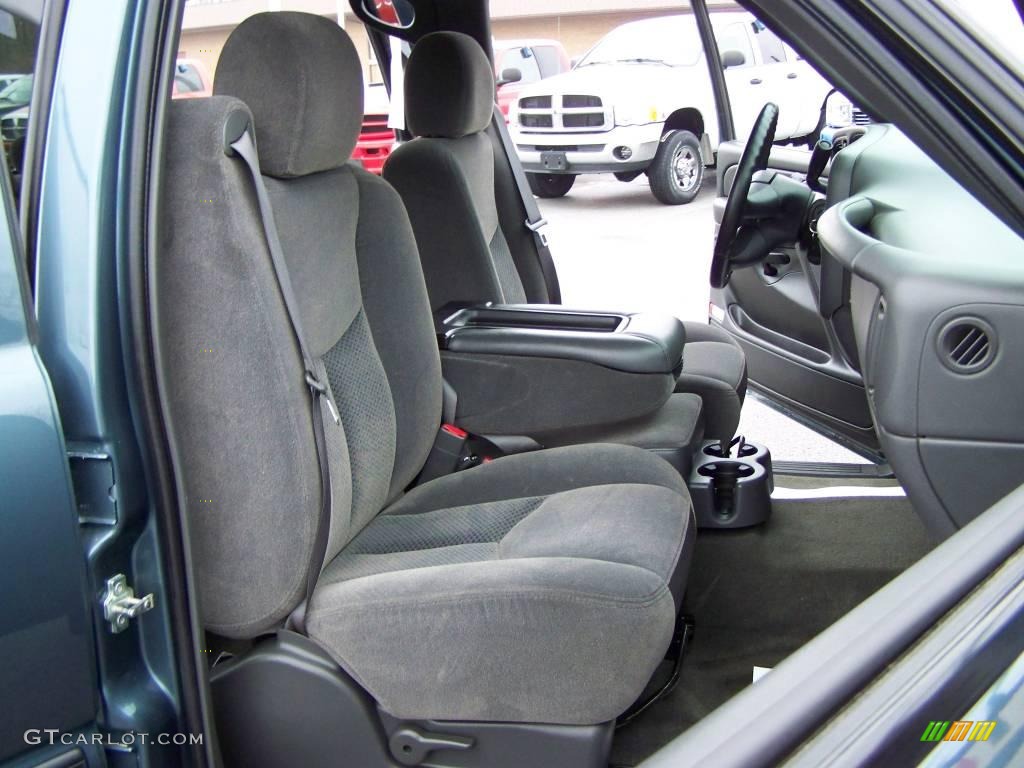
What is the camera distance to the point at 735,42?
162 inches

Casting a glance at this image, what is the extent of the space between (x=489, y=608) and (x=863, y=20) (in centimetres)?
83

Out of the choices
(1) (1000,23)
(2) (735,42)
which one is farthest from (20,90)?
(2) (735,42)

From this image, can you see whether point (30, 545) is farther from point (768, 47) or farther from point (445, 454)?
point (768, 47)

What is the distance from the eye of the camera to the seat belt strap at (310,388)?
142 cm

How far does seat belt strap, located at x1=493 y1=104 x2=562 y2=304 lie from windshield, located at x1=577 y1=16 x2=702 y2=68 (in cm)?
459

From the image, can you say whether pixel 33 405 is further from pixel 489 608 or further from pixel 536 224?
pixel 536 224

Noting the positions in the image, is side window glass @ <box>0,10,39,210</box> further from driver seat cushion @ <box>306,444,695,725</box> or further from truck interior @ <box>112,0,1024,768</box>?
driver seat cushion @ <box>306,444,695,725</box>

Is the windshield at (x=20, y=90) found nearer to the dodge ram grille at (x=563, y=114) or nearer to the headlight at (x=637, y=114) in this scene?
the headlight at (x=637, y=114)

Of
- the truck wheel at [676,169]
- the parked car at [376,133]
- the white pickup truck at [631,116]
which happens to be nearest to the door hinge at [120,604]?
the parked car at [376,133]

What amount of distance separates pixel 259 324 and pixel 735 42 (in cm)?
325

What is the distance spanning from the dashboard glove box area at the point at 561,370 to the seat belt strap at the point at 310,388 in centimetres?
93

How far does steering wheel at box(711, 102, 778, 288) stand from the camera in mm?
2389

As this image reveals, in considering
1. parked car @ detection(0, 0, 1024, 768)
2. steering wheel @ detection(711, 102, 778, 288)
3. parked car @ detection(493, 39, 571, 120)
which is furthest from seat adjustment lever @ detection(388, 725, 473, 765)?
parked car @ detection(493, 39, 571, 120)

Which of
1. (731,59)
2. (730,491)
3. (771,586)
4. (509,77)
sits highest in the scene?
(731,59)
